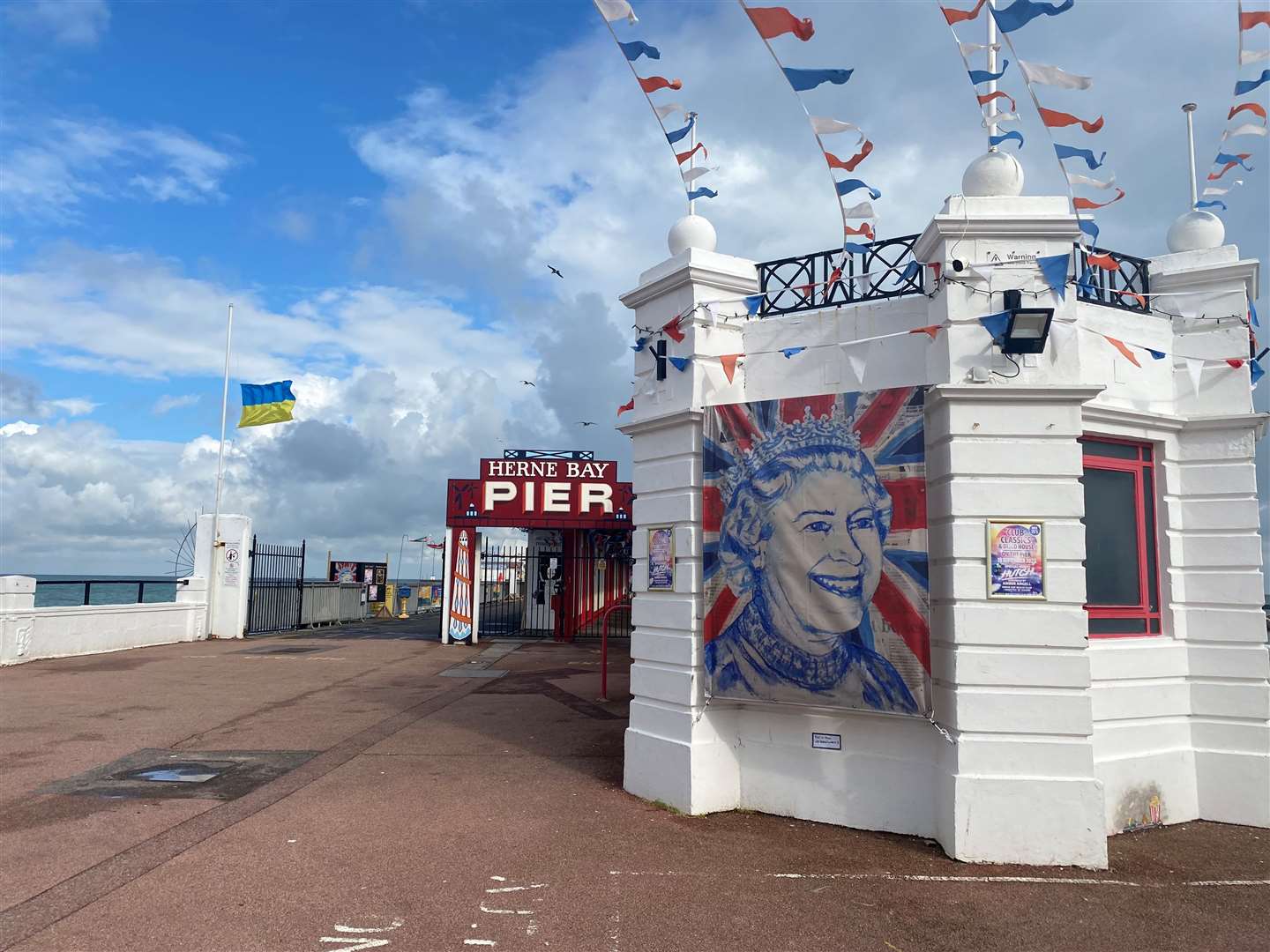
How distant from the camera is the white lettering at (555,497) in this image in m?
23.6

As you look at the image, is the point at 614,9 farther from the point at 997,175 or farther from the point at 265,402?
the point at 265,402

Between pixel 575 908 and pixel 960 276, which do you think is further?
pixel 960 276

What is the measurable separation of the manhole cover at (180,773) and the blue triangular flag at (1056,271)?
28.8 feet

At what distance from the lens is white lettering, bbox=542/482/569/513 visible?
23.6m

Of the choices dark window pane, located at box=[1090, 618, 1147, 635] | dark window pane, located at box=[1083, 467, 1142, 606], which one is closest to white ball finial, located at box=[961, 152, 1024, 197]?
dark window pane, located at box=[1083, 467, 1142, 606]

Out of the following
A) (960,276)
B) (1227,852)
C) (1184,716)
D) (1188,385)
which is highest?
(960,276)

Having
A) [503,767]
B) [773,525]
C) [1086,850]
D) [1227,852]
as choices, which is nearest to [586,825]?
[503,767]

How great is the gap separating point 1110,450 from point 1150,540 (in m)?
0.95

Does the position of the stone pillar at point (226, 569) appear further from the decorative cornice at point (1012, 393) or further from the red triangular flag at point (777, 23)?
the decorative cornice at point (1012, 393)

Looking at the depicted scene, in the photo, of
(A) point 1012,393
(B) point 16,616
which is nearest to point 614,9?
(A) point 1012,393

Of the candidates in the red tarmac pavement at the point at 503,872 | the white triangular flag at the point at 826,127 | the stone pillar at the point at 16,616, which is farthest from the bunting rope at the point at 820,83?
the stone pillar at the point at 16,616

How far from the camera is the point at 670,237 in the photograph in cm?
837

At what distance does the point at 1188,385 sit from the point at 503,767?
7.82 metres

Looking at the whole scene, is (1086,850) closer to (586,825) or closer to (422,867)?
(586,825)
